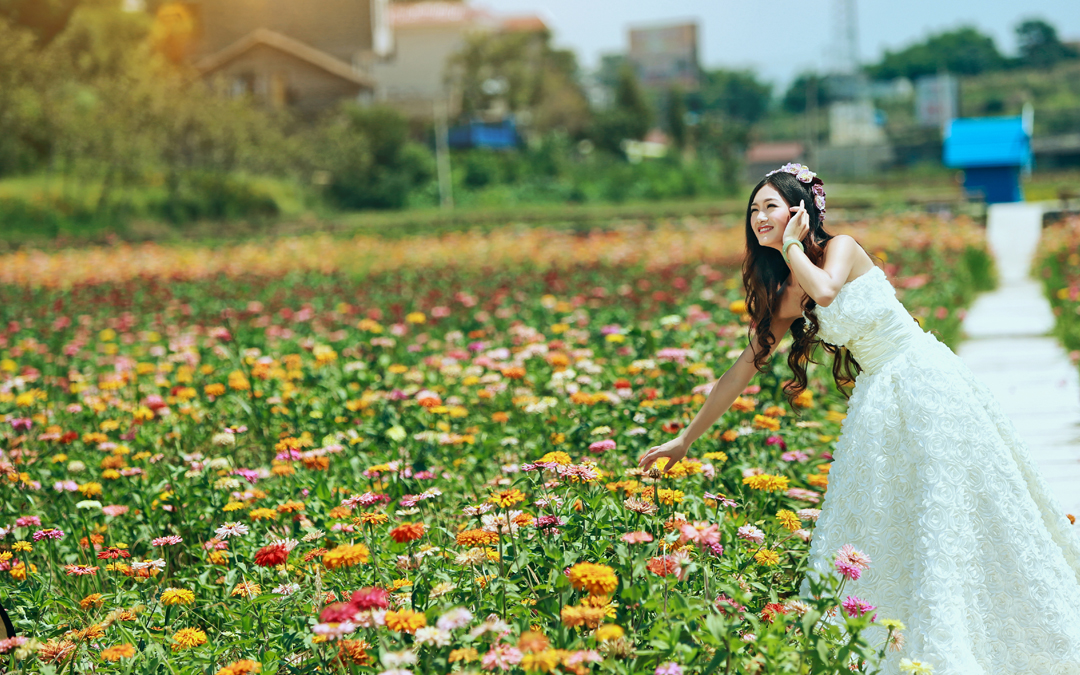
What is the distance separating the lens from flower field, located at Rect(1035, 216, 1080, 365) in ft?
18.9

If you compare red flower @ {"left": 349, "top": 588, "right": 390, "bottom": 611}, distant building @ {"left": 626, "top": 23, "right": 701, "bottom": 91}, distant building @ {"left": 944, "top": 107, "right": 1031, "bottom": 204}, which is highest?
distant building @ {"left": 626, "top": 23, "right": 701, "bottom": 91}

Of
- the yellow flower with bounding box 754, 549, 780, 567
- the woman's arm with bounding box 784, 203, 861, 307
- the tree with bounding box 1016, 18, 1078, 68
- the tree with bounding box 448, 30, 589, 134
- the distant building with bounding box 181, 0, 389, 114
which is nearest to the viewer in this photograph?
the yellow flower with bounding box 754, 549, 780, 567

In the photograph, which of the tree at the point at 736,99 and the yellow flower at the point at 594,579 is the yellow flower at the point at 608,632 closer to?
the yellow flower at the point at 594,579

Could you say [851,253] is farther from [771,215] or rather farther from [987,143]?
[987,143]

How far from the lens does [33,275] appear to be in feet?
34.3

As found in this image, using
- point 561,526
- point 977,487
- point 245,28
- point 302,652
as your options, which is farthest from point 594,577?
point 245,28

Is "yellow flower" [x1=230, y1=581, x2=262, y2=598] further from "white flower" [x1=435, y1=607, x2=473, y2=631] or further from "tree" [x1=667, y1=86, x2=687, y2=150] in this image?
"tree" [x1=667, y1=86, x2=687, y2=150]

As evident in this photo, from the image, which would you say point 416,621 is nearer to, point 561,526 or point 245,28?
point 561,526

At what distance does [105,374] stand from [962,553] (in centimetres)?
476

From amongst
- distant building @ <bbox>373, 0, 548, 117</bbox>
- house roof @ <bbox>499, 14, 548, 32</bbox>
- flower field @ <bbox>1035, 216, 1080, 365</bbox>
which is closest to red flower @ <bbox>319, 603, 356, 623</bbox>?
flower field @ <bbox>1035, 216, 1080, 365</bbox>

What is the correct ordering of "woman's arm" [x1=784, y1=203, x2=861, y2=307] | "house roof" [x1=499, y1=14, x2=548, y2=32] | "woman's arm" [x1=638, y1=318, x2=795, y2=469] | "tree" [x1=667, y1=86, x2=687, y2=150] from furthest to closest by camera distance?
1. "house roof" [x1=499, y1=14, x2=548, y2=32]
2. "tree" [x1=667, y1=86, x2=687, y2=150]
3. "woman's arm" [x1=638, y1=318, x2=795, y2=469]
4. "woman's arm" [x1=784, y1=203, x2=861, y2=307]

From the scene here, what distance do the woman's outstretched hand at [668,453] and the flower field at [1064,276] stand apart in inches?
144

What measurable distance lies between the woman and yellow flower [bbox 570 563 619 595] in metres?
0.72

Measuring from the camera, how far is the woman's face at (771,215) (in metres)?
2.37
